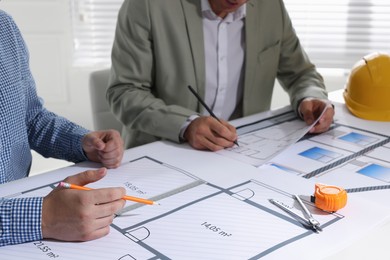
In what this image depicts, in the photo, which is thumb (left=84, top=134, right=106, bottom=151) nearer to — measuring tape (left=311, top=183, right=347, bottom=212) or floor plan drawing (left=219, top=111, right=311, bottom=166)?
floor plan drawing (left=219, top=111, right=311, bottom=166)

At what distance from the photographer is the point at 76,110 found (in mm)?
3227

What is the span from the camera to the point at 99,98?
192cm

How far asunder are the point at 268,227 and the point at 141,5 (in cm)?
95

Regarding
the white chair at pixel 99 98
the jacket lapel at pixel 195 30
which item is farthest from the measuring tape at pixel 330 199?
the white chair at pixel 99 98

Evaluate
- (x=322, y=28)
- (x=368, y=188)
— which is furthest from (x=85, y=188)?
(x=322, y=28)

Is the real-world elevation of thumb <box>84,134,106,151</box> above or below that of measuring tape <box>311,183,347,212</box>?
above

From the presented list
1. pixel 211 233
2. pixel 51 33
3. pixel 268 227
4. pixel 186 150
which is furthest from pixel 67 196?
pixel 51 33

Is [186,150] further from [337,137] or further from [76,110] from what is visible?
[76,110]

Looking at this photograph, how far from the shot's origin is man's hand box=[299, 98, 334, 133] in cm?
155

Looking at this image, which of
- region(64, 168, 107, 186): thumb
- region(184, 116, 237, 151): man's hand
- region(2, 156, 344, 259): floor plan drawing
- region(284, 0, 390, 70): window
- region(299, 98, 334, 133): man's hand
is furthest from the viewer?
region(284, 0, 390, 70): window

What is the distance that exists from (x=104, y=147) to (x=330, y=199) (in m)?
0.56

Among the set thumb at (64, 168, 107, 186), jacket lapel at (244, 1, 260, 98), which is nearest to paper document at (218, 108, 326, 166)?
jacket lapel at (244, 1, 260, 98)

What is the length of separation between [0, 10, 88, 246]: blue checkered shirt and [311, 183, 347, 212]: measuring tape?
614 millimetres

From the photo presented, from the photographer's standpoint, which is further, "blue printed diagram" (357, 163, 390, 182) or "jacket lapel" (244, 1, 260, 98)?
"jacket lapel" (244, 1, 260, 98)
